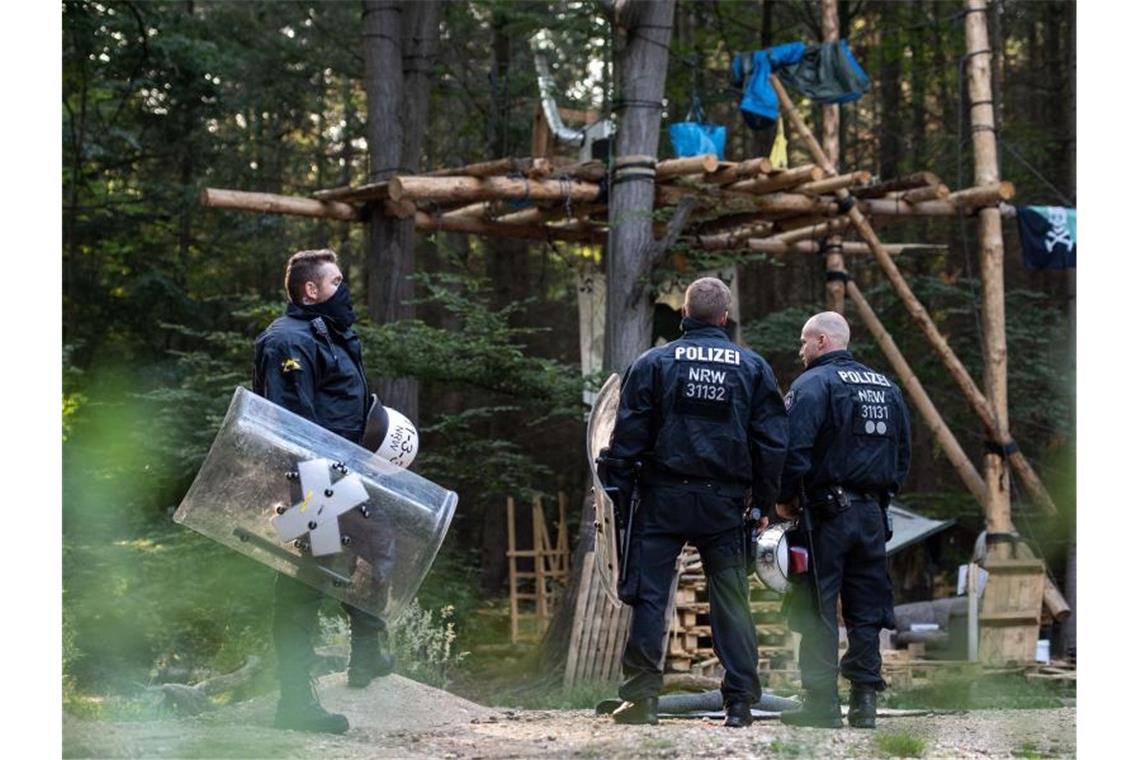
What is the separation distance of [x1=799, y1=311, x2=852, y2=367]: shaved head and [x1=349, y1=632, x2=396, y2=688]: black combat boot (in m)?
2.70

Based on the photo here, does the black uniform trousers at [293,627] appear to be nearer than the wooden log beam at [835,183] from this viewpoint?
Yes

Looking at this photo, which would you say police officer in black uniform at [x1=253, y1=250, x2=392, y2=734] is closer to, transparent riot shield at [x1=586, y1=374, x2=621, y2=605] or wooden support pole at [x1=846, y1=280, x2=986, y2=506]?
→ transparent riot shield at [x1=586, y1=374, x2=621, y2=605]

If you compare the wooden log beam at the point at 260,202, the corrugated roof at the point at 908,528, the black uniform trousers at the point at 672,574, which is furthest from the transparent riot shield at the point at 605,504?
the corrugated roof at the point at 908,528

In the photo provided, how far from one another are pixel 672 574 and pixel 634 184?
714 cm

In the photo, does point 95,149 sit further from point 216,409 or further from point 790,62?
point 790,62

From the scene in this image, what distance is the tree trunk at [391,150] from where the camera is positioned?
1642 centimetres

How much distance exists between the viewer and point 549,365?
53.0ft

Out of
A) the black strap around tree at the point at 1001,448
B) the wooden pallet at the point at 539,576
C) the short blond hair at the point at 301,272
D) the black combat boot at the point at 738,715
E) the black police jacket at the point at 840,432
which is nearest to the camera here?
the short blond hair at the point at 301,272

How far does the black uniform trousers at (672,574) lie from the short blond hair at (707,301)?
0.86 meters

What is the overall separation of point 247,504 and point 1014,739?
3.92m

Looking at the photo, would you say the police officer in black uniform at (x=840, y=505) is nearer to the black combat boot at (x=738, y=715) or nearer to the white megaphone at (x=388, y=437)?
the black combat boot at (x=738, y=715)

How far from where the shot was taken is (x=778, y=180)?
46.8 ft

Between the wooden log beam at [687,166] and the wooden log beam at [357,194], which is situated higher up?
the wooden log beam at [687,166]

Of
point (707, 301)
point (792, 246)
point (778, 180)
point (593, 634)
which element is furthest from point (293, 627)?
point (792, 246)
